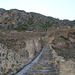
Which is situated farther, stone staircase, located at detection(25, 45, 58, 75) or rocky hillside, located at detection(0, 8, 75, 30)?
rocky hillside, located at detection(0, 8, 75, 30)

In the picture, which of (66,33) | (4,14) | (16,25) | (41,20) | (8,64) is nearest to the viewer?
(8,64)

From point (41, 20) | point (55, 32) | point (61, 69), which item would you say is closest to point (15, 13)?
point (41, 20)

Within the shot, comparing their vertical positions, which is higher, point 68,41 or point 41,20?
point 41,20

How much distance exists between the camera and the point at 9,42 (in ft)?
27.7

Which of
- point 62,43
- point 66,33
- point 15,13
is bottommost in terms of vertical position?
point 62,43

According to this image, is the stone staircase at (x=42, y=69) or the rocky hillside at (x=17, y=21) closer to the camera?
the stone staircase at (x=42, y=69)

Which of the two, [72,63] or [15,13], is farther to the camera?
[15,13]

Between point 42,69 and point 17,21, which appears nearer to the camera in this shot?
point 42,69

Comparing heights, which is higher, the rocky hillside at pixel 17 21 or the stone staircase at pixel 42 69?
the rocky hillside at pixel 17 21

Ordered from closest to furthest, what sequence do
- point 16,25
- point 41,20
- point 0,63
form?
1. point 0,63
2. point 16,25
3. point 41,20

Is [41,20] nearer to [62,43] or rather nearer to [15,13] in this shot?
[15,13]

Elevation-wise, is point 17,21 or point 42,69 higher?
point 17,21

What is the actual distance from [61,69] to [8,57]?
8.55ft

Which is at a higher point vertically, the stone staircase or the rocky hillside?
the rocky hillside
